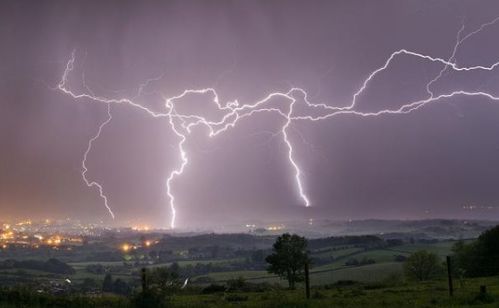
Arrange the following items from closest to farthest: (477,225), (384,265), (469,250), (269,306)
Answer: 1. (269,306)
2. (469,250)
3. (384,265)
4. (477,225)

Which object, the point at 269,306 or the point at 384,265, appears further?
the point at 384,265

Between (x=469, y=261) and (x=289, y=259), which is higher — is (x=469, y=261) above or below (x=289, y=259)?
below

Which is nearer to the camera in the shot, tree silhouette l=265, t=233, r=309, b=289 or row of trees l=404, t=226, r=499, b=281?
row of trees l=404, t=226, r=499, b=281

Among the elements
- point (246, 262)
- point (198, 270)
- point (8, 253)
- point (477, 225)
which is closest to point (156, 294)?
point (198, 270)

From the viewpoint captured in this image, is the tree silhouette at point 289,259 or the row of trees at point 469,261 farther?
the tree silhouette at point 289,259

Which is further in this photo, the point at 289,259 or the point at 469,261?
the point at 469,261

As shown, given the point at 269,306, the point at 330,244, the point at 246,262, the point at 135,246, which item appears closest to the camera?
the point at 269,306

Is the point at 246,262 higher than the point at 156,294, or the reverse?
the point at 156,294

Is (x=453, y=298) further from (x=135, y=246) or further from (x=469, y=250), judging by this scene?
(x=135, y=246)

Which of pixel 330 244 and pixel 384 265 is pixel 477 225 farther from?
pixel 384 265

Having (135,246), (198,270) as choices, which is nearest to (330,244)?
(198,270)
